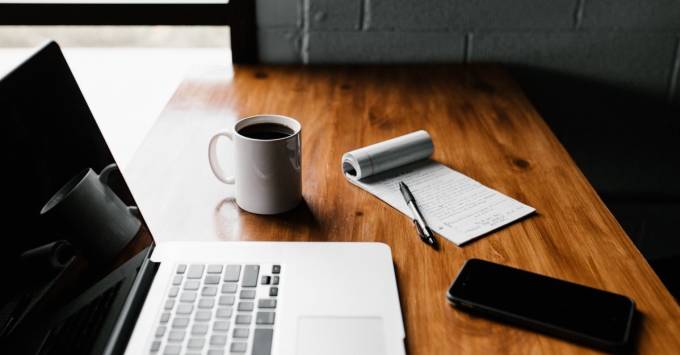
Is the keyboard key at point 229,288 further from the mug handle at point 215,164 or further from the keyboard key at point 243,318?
the mug handle at point 215,164

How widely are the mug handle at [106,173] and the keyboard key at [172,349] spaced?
0.20m

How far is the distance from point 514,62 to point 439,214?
764mm

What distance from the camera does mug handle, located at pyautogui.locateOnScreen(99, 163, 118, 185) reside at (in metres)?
0.67

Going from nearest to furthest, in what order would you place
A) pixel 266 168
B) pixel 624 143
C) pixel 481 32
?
pixel 266 168, pixel 481 32, pixel 624 143

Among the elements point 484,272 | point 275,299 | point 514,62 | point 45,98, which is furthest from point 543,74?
point 45,98

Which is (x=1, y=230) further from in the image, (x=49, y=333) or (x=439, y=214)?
(x=439, y=214)

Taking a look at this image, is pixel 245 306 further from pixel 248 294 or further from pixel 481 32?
pixel 481 32

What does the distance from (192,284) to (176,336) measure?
0.08 metres

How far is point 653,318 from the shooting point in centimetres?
64

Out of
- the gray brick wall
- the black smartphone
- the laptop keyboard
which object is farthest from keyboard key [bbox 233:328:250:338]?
the gray brick wall

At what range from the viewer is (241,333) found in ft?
1.98

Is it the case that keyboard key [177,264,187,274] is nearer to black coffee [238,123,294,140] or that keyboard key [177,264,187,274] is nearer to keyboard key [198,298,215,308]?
keyboard key [198,298,215,308]

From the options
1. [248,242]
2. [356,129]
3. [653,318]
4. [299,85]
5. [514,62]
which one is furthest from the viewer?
[514,62]

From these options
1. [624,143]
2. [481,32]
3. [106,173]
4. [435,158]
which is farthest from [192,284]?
[624,143]
